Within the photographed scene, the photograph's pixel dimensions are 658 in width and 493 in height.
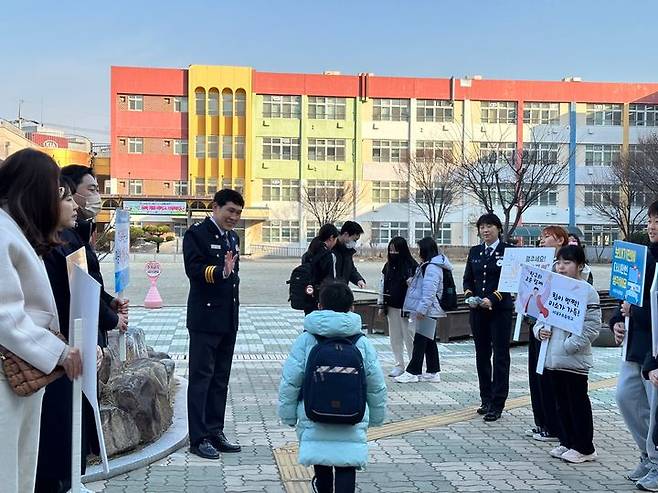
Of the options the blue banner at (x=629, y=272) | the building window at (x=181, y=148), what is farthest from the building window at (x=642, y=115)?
the blue banner at (x=629, y=272)

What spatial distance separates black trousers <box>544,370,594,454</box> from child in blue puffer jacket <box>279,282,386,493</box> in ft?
7.07

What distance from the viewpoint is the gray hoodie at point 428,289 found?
27.6 ft

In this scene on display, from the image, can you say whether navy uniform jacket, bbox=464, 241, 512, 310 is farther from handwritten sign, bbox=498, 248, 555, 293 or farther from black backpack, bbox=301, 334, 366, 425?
black backpack, bbox=301, 334, 366, 425

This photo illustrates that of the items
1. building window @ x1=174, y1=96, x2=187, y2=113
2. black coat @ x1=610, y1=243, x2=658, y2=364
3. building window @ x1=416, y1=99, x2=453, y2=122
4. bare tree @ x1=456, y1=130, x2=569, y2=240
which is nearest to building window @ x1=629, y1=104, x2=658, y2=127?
bare tree @ x1=456, y1=130, x2=569, y2=240

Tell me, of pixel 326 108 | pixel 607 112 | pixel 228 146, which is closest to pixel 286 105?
pixel 326 108

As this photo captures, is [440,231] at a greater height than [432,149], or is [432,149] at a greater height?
[432,149]

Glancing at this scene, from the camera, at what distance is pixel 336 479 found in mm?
3875

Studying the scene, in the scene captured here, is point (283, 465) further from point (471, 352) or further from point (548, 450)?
point (471, 352)

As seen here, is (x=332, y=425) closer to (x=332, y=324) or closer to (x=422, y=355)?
(x=332, y=324)

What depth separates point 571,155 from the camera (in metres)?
55.1

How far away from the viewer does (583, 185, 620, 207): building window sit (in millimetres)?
54013

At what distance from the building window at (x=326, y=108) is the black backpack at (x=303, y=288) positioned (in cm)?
5243

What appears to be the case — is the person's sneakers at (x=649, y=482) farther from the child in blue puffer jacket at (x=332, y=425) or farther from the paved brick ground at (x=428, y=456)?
the child in blue puffer jacket at (x=332, y=425)

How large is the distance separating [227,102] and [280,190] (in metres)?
8.50
